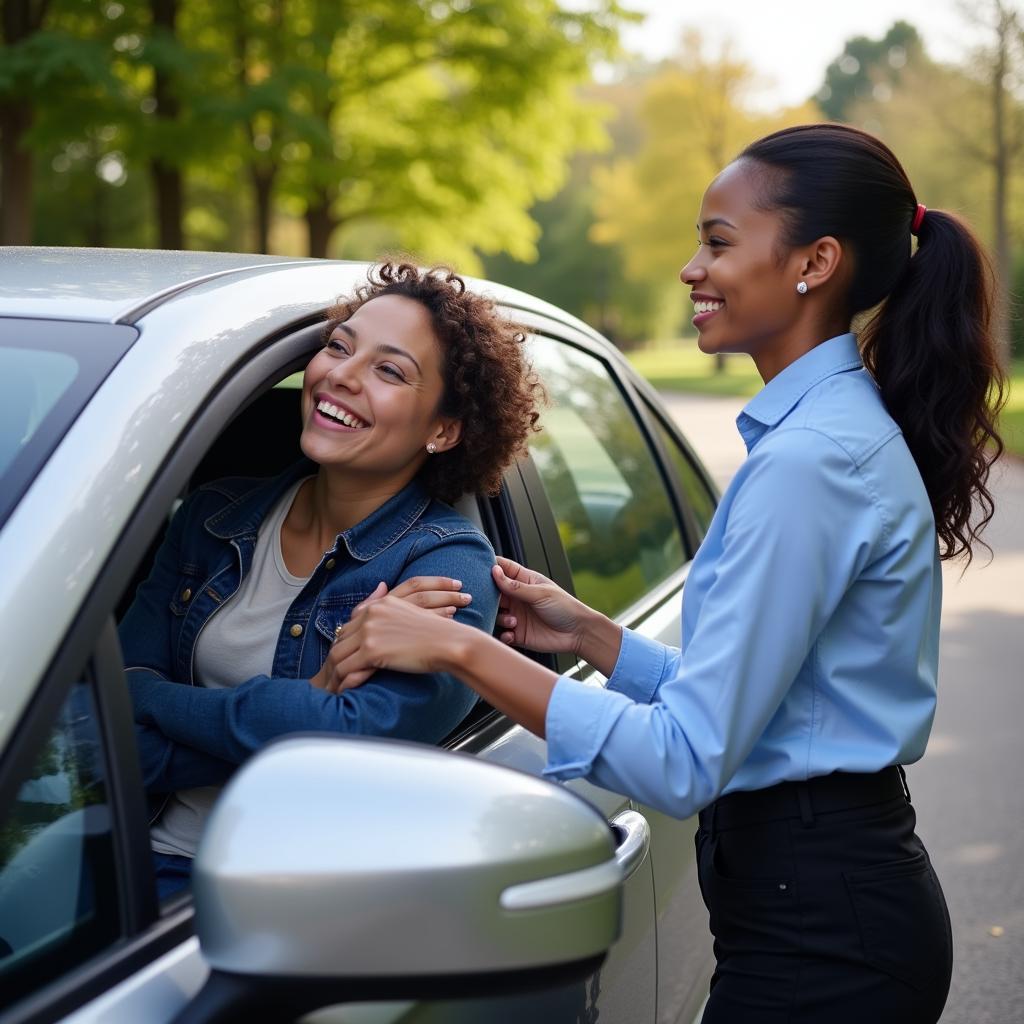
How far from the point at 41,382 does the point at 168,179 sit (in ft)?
49.1

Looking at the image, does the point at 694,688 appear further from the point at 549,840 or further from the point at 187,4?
the point at 187,4

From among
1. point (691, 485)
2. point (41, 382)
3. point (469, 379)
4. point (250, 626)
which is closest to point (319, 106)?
point (691, 485)

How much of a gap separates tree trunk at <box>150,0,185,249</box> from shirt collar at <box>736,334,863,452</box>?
44.1 feet

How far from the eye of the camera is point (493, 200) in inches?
738

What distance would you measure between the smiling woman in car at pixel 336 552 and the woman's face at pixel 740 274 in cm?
50

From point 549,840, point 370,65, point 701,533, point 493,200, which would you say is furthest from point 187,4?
point 549,840

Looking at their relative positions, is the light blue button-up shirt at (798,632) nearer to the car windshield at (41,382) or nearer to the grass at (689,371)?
the car windshield at (41,382)

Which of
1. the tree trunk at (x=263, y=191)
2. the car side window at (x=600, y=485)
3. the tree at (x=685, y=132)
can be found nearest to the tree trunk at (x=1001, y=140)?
the tree at (x=685, y=132)

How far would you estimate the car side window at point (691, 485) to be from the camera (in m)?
3.73

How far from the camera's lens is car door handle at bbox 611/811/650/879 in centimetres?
203

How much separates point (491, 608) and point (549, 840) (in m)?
0.86

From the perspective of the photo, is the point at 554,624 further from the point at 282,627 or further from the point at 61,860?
the point at 61,860

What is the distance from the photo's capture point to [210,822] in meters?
1.25

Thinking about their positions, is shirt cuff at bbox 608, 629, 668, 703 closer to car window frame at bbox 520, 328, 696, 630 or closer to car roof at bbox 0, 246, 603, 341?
car window frame at bbox 520, 328, 696, 630
